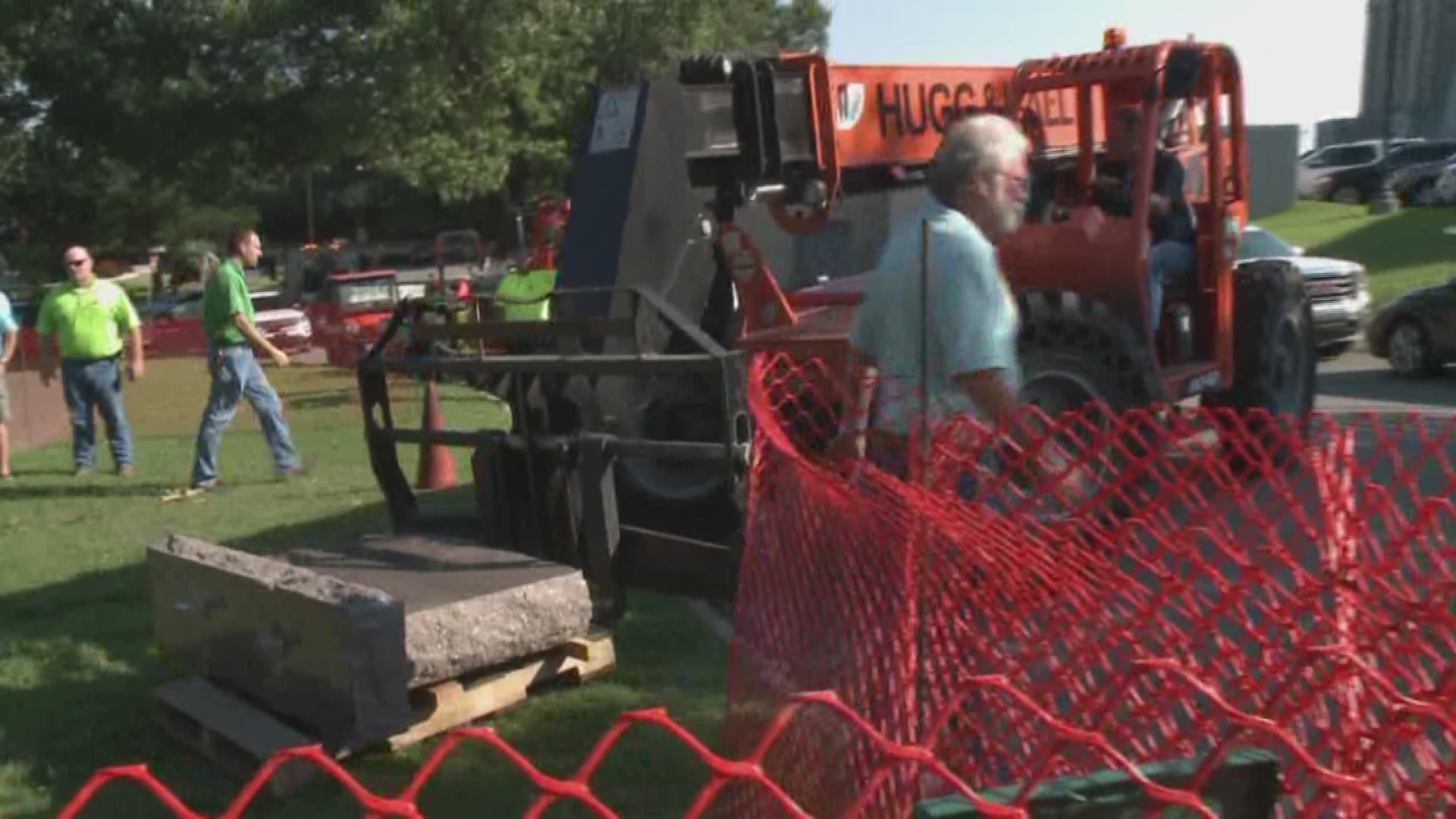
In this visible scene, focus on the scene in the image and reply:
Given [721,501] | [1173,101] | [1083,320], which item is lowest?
[721,501]

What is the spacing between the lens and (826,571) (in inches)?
146

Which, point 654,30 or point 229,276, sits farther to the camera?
point 654,30

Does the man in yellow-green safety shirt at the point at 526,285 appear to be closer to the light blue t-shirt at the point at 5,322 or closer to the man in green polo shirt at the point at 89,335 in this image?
the man in green polo shirt at the point at 89,335

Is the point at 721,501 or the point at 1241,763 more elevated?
the point at 1241,763

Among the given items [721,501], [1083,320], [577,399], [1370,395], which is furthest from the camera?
[1370,395]

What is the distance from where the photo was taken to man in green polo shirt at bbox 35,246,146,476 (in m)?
11.9

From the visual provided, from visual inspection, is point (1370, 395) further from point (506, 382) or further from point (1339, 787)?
point (1339, 787)

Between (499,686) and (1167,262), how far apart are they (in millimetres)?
4799

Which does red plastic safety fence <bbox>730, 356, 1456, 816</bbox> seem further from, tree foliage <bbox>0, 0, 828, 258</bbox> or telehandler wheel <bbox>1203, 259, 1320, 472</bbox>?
tree foliage <bbox>0, 0, 828, 258</bbox>

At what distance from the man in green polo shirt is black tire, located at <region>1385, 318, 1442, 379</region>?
1205 centimetres

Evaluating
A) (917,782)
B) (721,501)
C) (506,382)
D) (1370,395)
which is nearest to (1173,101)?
(721,501)

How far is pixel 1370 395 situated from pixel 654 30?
65.6 feet

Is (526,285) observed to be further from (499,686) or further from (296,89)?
(296,89)

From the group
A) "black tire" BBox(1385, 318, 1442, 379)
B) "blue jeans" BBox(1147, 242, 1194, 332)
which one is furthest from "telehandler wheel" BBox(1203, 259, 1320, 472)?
"black tire" BBox(1385, 318, 1442, 379)
